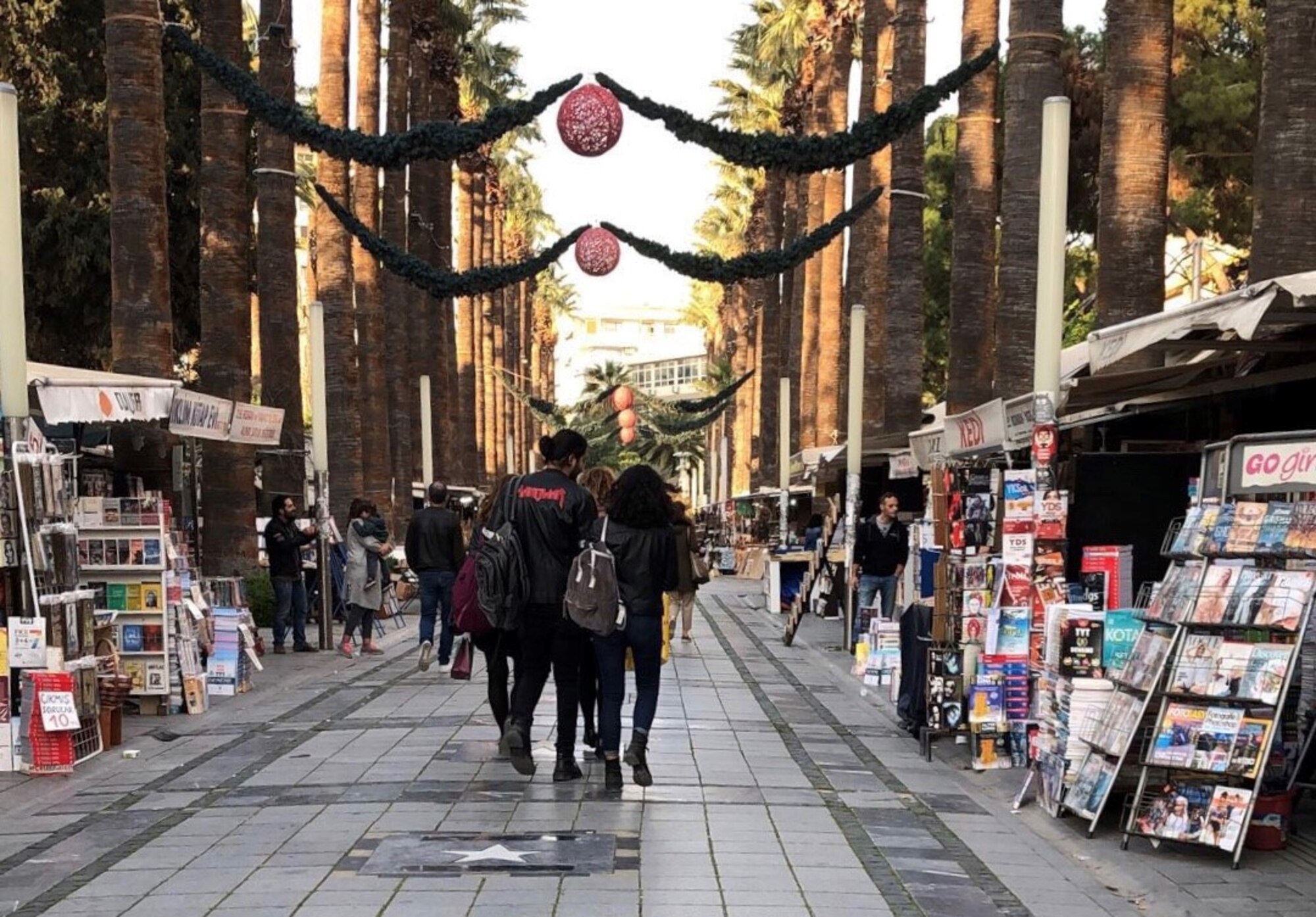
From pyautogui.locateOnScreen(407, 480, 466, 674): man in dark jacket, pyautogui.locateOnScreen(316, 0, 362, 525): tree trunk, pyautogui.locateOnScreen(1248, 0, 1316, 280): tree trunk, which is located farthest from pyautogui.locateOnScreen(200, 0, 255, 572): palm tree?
pyautogui.locateOnScreen(1248, 0, 1316, 280): tree trunk

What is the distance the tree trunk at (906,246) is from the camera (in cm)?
2644

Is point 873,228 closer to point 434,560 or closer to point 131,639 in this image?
point 434,560

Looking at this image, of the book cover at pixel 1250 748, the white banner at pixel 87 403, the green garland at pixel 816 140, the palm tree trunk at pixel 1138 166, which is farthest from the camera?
the green garland at pixel 816 140

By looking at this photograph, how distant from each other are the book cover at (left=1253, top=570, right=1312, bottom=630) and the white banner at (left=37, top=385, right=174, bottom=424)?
330 inches

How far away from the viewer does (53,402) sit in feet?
40.5

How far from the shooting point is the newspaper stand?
8008mm

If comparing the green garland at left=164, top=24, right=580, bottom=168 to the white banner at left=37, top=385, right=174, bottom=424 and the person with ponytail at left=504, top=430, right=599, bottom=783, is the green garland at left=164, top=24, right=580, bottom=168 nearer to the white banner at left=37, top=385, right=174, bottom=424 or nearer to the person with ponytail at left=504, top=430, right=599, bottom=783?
the white banner at left=37, top=385, right=174, bottom=424

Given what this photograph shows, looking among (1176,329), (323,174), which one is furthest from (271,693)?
(323,174)

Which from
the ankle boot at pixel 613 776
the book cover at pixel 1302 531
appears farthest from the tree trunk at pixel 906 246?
the book cover at pixel 1302 531

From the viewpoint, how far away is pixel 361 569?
18.8m

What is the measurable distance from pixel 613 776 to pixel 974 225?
13495mm

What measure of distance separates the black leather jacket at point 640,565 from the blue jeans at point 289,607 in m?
9.59

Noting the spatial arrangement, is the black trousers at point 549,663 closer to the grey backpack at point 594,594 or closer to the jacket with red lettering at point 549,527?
the jacket with red lettering at point 549,527

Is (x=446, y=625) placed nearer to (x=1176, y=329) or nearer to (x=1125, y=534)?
(x=1125, y=534)
